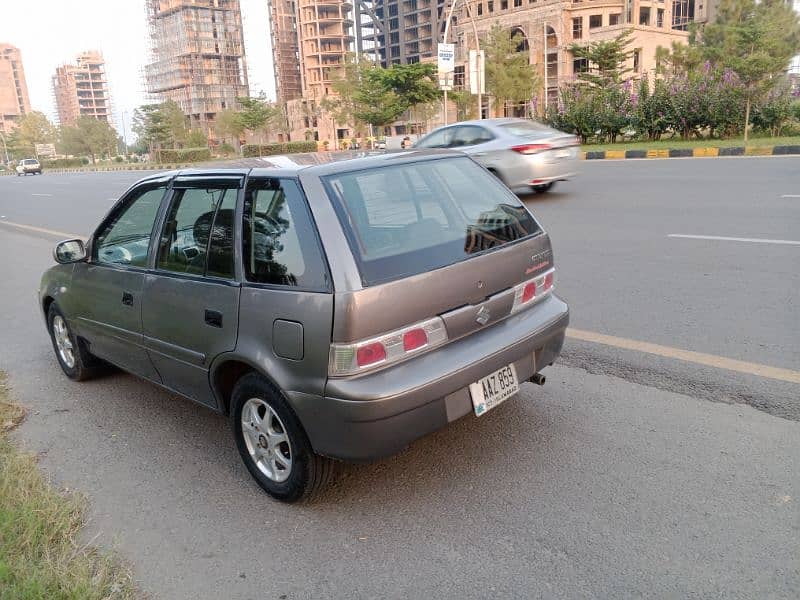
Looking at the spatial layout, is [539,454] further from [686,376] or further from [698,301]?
[698,301]

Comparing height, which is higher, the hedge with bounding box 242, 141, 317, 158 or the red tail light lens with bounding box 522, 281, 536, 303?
the hedge with bounding box 242, 141, 317, 158

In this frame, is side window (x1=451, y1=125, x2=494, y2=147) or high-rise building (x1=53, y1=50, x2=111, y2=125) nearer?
side window (x1=451, y1=125, x2=494, y2=147)

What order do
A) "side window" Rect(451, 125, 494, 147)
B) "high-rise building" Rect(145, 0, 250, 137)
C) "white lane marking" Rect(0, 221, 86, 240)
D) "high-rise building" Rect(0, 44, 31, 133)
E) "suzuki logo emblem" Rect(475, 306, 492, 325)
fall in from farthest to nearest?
"high-rise building" Rect(0, 44, 31, 133), "high-rise building" Rect(145, 0, 250, 137), "side window" Rect(451, 125, 494, 147), "white lane marking" Rect(0, 221, 86, 240), "suzuki logo emblem" Rect(475, 306, 492, 325)

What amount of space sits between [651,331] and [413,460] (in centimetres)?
236

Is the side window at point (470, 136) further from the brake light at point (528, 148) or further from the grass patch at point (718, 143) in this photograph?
the grass patch at point (718, 143)

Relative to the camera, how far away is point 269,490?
316 centimetres

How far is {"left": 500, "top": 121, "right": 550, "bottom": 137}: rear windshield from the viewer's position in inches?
478

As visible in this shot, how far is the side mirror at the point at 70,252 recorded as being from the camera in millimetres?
4332

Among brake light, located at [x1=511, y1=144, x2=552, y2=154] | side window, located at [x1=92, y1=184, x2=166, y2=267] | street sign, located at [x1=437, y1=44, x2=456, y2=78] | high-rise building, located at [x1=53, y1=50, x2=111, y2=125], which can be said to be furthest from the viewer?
high-rise building, located at [x1=53, y1=50, x2=111, y2=125]

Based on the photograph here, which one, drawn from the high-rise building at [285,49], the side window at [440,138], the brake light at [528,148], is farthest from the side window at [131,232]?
the high-rise building at [285,49]

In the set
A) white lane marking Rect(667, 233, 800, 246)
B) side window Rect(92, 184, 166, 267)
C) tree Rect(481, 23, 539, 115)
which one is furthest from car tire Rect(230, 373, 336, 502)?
tree Rect(481, 23, 539, 115)

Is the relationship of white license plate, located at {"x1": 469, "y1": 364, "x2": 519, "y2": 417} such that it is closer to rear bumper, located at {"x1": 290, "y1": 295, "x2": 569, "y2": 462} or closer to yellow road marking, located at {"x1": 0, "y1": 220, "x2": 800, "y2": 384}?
rear bumper, located at {"x1": 290, "y1": 295, "x2": 569, "y2": 462}

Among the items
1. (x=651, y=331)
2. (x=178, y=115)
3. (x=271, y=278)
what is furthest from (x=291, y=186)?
(x=178, y=115)

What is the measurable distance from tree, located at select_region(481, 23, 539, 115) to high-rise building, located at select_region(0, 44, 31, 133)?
152 metres
